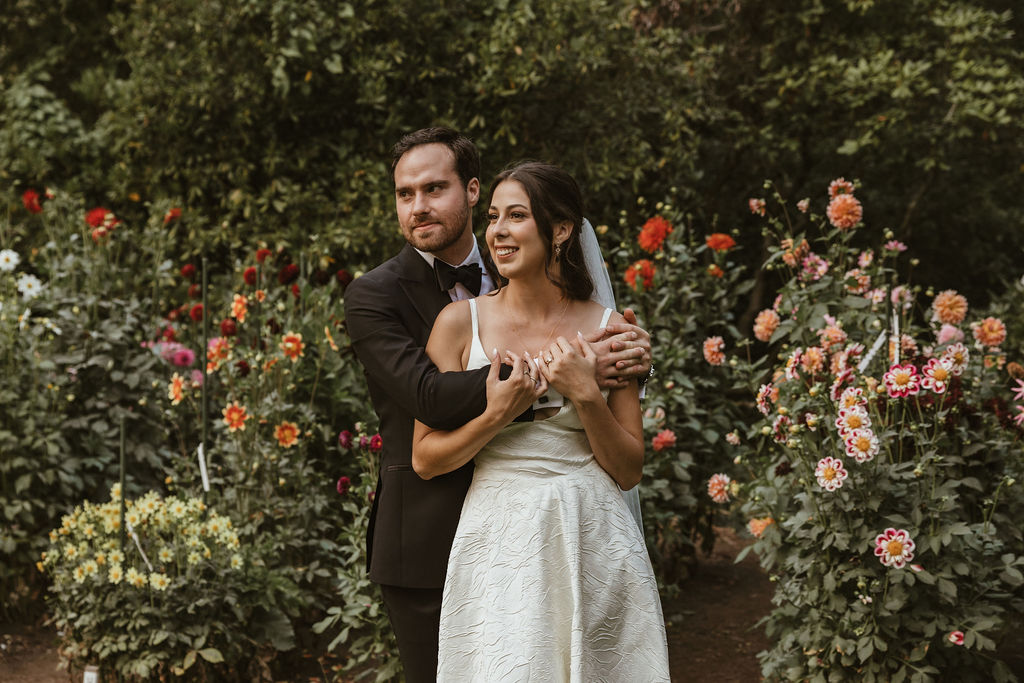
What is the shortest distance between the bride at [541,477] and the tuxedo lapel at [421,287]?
145mm

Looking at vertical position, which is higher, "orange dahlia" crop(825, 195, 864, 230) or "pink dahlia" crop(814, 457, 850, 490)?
"orange dahlia" crop(825, 195, 864, 230)

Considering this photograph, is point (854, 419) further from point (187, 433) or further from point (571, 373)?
point (187, 433)

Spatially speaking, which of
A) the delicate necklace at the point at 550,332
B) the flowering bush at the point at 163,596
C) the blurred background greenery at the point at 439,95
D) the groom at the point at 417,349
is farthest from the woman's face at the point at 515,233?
the blurred background greenery at the point at 439,95

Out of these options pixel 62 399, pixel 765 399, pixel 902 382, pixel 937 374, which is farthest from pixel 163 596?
pixel 937 374

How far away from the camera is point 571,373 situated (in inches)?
80.0

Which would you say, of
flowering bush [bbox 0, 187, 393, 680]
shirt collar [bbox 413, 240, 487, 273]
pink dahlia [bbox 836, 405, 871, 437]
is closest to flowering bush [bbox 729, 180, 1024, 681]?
pink dahlia [bbox 836, 405, 871, 437]

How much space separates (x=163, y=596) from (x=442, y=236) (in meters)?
1.92

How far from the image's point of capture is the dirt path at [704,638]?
4.13m

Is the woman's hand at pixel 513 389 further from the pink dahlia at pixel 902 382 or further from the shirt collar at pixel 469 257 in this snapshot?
the pink dahlia at pixel 902 382

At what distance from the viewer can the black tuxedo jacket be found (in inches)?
83.4

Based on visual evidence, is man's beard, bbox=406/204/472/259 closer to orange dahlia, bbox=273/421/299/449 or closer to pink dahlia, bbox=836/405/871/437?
pink dahlia, bbox=836/405/871/437

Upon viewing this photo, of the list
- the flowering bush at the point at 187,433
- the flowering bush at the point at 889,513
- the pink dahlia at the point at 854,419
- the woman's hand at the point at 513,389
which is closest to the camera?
the woman's hand at the point at 513,389

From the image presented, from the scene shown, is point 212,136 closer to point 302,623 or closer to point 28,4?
point 28,4

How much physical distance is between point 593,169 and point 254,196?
2062mm
